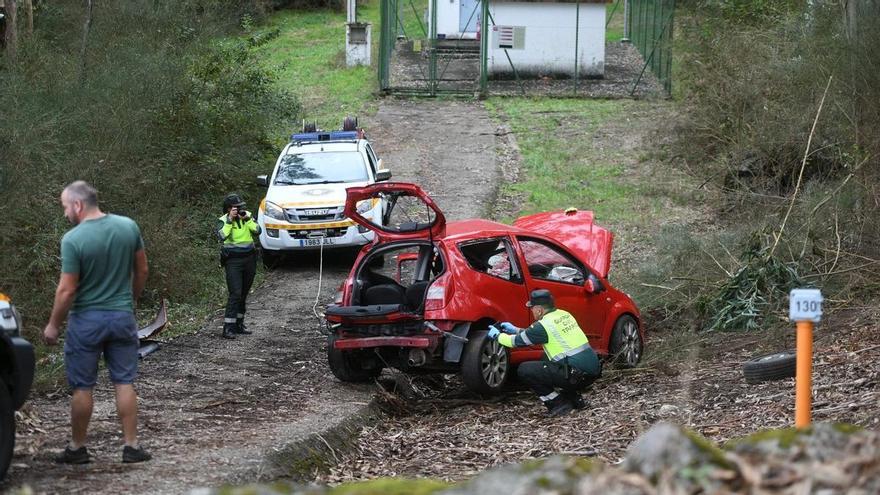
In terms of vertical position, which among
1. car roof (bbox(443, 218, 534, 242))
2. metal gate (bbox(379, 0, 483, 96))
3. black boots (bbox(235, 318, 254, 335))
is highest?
metal gate (bbox(379, 0, 483, 96))

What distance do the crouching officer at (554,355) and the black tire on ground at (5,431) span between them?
4.52 m

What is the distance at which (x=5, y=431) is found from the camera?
664cm

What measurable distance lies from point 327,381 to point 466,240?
6.49ft

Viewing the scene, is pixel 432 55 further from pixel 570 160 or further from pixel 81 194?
pixel 81 194

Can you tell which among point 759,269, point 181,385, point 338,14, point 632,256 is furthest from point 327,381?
point 338,14

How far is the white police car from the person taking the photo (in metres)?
17.0

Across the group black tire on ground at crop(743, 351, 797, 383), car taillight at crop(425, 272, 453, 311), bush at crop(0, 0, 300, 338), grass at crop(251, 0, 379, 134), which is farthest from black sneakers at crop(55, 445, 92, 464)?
grass at crop(251, 0, 379, 134)

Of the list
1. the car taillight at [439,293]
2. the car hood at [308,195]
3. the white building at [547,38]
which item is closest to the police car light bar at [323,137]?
the car hood at [308,195]

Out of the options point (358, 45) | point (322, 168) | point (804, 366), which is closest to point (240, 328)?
point (322, 168)

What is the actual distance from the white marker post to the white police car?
10.8 m

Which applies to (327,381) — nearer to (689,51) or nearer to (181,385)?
(181,385)

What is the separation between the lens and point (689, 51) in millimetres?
25516

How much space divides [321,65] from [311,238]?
62.7 ft

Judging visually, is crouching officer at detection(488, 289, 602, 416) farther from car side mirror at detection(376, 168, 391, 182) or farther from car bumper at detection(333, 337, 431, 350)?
car side mirror at detection(376, 168, 391, 182)
